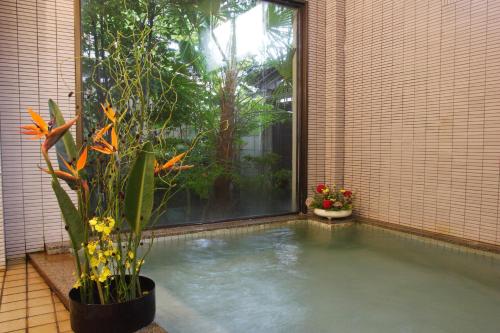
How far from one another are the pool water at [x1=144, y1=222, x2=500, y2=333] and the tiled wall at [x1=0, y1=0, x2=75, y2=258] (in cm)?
107

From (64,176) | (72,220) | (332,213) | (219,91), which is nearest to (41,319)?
(72,220)

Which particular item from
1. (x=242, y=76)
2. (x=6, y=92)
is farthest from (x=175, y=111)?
(x=6, y=92)

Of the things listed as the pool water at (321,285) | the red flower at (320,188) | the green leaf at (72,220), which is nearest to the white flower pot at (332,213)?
the red flower at (320,188)

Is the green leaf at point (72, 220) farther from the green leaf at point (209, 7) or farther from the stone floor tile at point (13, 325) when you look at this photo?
the green leaf at point (209, 7)

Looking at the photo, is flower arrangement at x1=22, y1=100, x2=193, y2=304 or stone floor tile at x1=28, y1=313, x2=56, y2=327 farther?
stone floor tile at x1=28, y1=313, x2=56, y2=327

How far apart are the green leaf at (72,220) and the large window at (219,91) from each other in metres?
2.25

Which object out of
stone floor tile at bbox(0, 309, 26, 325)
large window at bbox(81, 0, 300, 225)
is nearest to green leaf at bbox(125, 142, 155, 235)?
stone floor tile at bbox(0, 309, 26, 325)

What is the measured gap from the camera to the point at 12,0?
128 inches

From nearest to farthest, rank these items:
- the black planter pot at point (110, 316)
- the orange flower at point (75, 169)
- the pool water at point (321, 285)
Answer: the orange flower at point (75, 169)
the black planter pot at point (110, 316)
the pool water at point (321, 285)

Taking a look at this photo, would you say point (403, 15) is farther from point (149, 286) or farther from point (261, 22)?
point (149, 286)

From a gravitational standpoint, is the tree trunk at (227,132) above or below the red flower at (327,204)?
above

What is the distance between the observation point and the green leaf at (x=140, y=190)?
5.29ft

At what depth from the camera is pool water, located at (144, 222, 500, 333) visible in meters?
2.20

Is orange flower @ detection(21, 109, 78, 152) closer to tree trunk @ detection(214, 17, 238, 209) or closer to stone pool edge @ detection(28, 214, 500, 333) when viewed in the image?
stone pool edge @ detection(28, 214, 500, 333)
